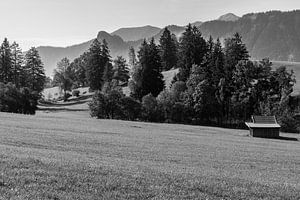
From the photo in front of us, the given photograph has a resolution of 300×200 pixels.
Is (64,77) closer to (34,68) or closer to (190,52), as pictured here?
(34,68)

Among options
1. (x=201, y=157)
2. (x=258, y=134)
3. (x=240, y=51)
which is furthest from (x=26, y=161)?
(x=240, y=51)

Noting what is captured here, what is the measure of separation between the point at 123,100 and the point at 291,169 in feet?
187

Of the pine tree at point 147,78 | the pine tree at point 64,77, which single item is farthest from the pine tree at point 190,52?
the pine tree at point 64,77

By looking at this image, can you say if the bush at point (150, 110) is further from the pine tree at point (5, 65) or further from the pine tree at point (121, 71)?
the pine tree at point (5, 65)

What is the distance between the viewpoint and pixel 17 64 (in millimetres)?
110750

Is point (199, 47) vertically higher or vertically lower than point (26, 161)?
higher

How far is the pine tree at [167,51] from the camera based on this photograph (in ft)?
434

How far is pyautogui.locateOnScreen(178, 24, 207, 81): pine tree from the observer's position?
105m

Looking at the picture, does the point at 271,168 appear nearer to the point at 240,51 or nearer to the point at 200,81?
the point at 200,81

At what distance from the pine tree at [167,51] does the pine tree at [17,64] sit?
148 ft

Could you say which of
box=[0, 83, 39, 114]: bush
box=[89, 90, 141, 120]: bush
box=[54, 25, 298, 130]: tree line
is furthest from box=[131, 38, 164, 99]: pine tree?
box=[0, 83, 39, 114]: bush

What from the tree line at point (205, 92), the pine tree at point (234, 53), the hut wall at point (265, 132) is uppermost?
the pine tree at point (234, 53)

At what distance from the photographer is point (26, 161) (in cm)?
1697

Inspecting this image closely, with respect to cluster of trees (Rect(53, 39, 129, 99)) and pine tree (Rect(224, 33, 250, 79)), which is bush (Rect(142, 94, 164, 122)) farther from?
cluster of trees (Rect(53, 39, 129, 99))
